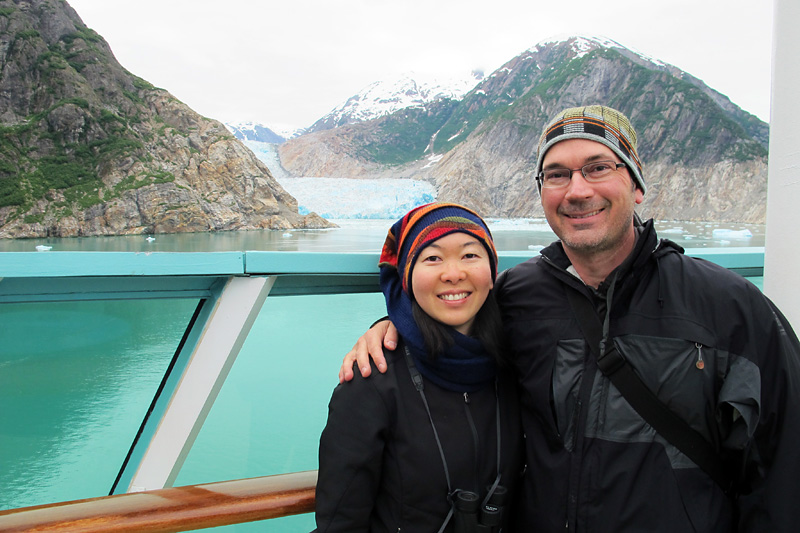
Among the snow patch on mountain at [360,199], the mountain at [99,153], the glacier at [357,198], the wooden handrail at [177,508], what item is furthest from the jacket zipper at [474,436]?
the snow patch on mountain at [360,199]

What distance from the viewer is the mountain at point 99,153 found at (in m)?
32.2

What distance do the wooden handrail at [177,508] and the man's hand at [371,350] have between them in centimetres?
38

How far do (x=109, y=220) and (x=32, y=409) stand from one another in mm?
35079

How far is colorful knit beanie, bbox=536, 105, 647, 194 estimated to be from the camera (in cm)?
118

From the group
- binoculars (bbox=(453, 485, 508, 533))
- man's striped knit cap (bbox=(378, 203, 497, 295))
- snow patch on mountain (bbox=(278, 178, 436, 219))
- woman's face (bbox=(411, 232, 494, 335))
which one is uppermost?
snow patch on mountain (bbox=(278, 178, 436, 219))

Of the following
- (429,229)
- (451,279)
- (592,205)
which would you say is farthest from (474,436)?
(592,205)

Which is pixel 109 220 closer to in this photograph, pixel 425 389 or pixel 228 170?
pixel 228 170

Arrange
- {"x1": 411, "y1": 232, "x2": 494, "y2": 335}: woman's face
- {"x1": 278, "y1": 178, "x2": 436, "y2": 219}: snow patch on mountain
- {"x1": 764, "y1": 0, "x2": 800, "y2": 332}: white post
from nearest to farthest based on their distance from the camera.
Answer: {"x1": 411, "y1": 232, "x2": 494, "y2": 335}: woman's face, {"x1": 764, "y1": 0, "x2": 800, "y2": 332}: white post, {"x1": 278, "y1": 178, "x2": 436, "y2": 219}: snow patch on mountain

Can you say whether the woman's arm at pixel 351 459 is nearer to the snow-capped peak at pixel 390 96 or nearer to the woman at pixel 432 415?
the woman at pixel 432 415

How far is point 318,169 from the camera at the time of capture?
261 ft

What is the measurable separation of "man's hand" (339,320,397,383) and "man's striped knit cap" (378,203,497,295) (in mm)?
113

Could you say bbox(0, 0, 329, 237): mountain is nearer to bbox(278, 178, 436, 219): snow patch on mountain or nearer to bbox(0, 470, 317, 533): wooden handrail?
bbox(278, 178, 436, 219): snow patch on mountain

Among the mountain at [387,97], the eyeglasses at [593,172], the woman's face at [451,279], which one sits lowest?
the woman's face at [451,279]

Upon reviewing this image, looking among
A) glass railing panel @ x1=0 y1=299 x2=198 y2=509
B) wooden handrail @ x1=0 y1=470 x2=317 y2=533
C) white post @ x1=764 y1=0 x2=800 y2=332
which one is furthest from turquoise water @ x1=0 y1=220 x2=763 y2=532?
white post @ x1=764 y1=0 x2=800 y2=332
